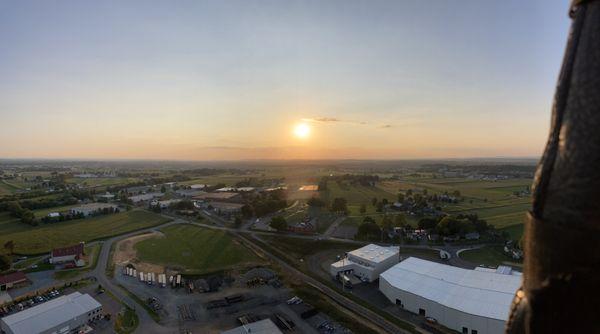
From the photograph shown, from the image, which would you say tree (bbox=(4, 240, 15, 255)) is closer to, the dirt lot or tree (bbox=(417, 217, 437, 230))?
the dirt lot

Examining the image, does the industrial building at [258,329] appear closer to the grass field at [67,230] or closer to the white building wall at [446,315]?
the white building wall at [446,315]

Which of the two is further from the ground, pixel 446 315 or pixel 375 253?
pixel 375 253

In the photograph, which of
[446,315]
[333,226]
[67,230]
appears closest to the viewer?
[446,315]

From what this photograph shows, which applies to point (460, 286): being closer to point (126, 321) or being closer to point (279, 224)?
point (126, 321)

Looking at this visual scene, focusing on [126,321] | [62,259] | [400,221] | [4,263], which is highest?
[400,221]

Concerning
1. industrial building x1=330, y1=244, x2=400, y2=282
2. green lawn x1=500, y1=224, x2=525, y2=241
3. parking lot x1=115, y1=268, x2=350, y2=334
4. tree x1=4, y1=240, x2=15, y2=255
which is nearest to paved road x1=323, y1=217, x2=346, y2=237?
industrial building x1=330, y1=244, x2=400, y2=282

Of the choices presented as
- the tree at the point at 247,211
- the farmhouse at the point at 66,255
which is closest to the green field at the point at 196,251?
the farmhouse at the point at 66,255

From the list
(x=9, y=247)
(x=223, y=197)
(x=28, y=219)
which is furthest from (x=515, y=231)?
(x=28, y=219)
